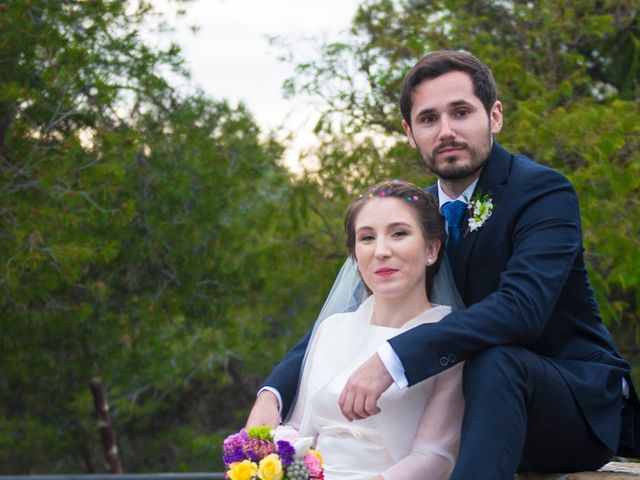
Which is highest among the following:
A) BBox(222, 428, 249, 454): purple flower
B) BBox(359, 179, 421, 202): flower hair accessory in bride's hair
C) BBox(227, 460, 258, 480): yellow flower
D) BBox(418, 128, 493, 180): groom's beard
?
BBox(418, 128, 493, 180): groom's beard

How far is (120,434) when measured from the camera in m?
17.6

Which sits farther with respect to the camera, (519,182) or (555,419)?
(519,182)

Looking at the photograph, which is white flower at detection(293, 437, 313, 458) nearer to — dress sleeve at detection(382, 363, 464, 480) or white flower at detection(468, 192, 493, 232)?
dress sleeve at detection(382, 363, 464, 480)

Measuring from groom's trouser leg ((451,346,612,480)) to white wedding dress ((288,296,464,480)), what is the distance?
193mm

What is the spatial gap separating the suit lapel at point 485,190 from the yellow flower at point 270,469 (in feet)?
3.57

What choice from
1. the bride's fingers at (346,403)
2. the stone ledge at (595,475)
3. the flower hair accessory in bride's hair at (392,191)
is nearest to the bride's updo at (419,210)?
the flower hair accessory in bride's hair at (392,191)

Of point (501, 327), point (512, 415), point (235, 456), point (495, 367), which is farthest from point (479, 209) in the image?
point (235, 456)

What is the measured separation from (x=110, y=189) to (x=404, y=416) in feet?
18.3

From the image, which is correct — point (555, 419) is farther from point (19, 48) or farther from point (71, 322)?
point (71, 322)

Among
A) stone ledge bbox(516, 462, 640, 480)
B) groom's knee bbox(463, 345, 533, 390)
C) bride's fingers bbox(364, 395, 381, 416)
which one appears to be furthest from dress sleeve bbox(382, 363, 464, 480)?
stone ledge bbox(516, 462, 640, 480)

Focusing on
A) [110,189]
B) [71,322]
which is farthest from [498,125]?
[71,322]

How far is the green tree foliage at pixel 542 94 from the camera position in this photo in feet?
25.5

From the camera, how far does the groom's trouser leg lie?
2.96 meters

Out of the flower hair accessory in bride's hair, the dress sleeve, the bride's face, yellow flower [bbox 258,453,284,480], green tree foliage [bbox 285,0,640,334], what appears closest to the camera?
yellow flower [bbox 258,453,284,480]
